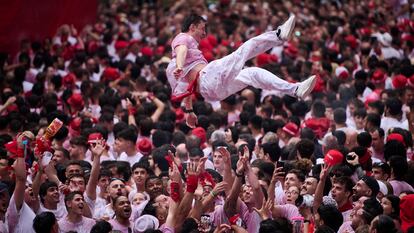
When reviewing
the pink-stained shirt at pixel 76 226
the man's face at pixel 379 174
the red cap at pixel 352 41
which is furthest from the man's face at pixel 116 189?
the red cap at pixel 352 41

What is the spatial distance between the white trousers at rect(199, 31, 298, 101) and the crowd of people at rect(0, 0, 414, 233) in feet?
0.06

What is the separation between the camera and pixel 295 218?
9.16 metres

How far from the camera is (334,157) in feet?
35.4

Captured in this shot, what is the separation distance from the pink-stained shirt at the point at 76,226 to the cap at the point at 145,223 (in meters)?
0.63

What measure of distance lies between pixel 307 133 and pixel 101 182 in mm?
3055

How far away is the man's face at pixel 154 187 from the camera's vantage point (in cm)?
1038

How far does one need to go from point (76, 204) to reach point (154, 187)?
3.62 ft

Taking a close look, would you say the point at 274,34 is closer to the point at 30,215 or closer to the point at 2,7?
the point at 30,215

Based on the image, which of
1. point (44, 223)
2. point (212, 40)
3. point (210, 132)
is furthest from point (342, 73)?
point (44, 223)

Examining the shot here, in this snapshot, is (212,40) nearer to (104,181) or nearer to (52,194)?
→ (104,181)

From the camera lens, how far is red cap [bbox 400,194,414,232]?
30.3 ft

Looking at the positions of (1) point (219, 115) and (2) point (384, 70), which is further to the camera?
(2) point (384, 70)

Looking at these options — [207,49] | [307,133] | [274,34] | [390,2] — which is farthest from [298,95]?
[390,2]

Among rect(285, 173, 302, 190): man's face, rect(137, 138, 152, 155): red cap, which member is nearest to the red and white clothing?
rect(285, 173, 302, 190): man's face
